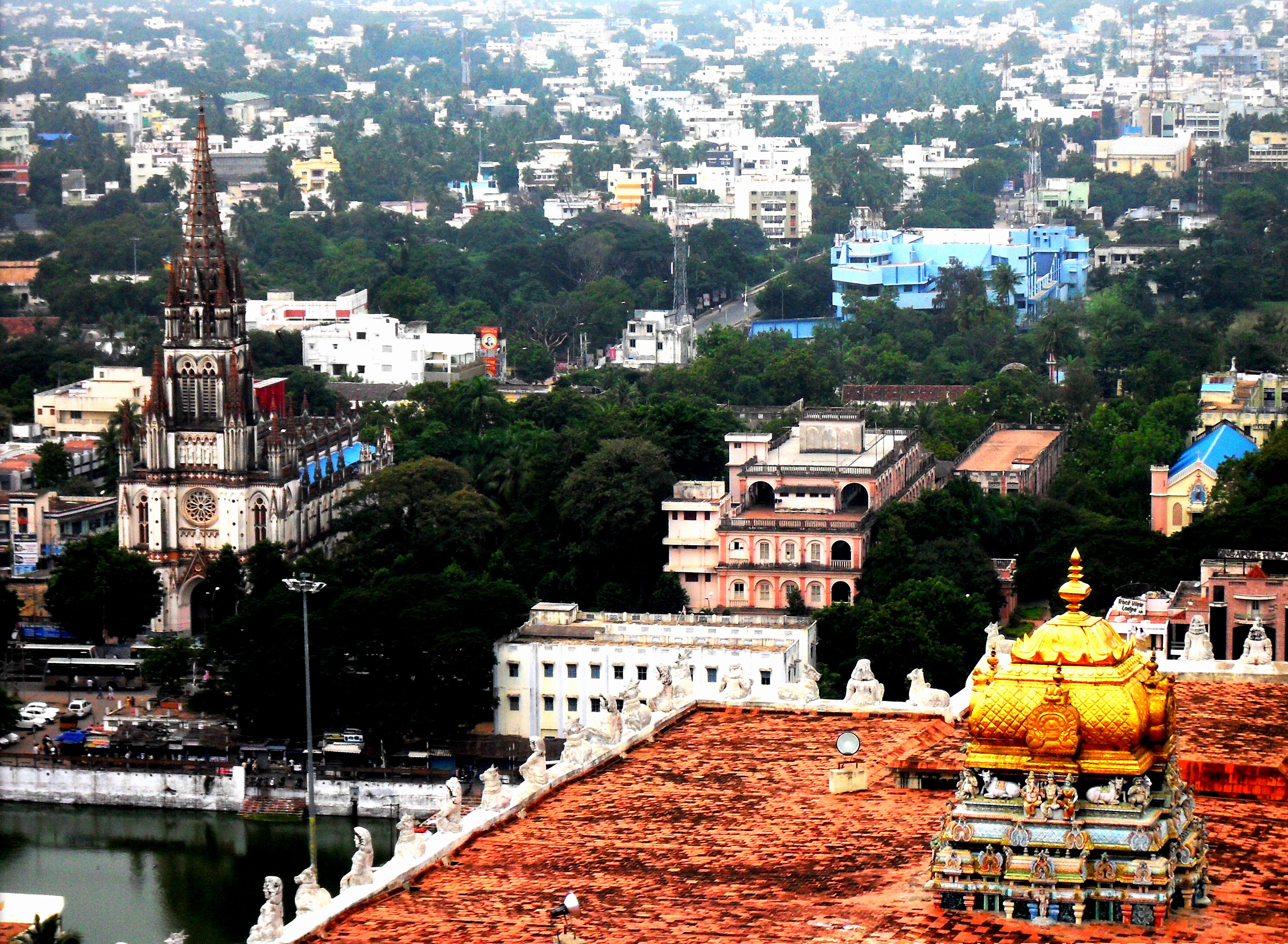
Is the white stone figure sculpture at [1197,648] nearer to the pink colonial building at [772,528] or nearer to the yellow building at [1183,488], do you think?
the pink colonial building at [772,528]

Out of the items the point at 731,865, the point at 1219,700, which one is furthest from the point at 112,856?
the point at 731,865

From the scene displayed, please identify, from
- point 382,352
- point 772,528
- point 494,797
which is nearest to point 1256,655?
point 494,797

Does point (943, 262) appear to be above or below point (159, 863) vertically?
above

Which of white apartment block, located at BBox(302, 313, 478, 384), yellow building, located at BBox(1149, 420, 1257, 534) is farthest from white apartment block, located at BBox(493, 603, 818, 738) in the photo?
white apartment block, located at BBox(302, 313, 478, 384)

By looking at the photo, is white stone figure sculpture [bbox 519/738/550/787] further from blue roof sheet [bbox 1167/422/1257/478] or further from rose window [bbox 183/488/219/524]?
blue roof sheet [bbox 1167/422/1257/478]

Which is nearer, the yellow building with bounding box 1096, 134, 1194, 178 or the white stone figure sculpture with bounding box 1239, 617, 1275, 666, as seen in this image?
the white stone figure sculpture with bounding box 1239, 617, 1275, 666

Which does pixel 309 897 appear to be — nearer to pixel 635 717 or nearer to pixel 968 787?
pixel 968 787
